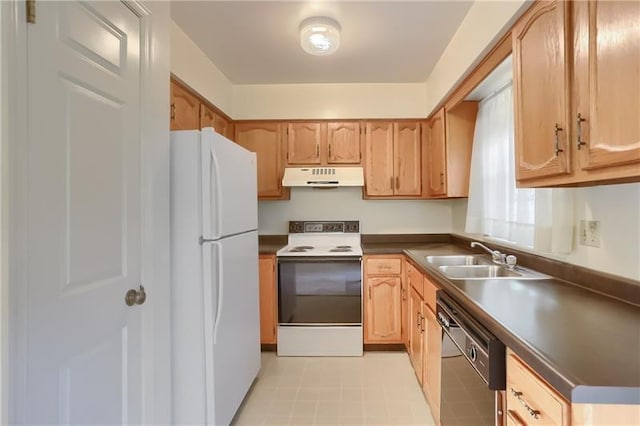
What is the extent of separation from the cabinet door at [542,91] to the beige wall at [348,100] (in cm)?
177

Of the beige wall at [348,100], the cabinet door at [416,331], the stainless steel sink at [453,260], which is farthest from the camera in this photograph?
the beige wall at [348,100]

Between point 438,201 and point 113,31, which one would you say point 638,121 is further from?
point 438,201

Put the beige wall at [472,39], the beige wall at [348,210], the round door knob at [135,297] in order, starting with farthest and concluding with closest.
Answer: the beige wall at [348,210], the beige wall at [472,39], the round door knob at [135,297]

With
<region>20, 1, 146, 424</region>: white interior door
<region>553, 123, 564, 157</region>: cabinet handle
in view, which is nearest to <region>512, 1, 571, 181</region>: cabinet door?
<region>553, 123, 564, 157</region>: cabinet handle

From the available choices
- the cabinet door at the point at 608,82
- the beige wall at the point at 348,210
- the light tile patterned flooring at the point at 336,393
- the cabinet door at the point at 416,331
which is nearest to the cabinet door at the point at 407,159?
the beige wall at the point at 348,210

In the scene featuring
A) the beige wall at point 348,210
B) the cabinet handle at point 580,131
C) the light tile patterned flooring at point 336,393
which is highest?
the cabinet handle at point 580,131

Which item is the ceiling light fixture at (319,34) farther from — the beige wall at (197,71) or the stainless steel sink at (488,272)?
the stainless steel sink at (488,272)

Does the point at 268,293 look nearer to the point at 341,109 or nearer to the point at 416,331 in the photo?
the point at 416,331

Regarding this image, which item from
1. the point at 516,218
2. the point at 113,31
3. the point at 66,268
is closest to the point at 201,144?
the point at 113,31

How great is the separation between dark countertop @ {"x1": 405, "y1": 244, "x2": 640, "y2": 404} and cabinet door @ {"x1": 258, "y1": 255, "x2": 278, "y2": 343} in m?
1.72

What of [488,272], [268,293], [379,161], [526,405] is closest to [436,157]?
[379,161]

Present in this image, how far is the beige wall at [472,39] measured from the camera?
1.61 m

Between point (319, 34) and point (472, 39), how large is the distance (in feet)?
3.14

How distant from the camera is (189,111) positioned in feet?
8.19
